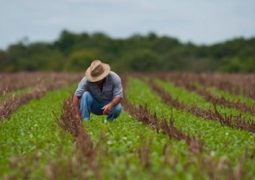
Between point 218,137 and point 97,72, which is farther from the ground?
point 97,72

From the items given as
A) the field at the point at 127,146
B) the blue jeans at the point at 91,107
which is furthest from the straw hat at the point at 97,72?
the field at the point at 127,146

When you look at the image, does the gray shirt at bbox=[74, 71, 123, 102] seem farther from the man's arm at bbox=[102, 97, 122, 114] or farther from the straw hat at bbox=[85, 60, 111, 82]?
the straw hat at bbox=[85, 60, 111, 82]

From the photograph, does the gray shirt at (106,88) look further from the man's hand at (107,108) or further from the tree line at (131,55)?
the tree line at (131,55)

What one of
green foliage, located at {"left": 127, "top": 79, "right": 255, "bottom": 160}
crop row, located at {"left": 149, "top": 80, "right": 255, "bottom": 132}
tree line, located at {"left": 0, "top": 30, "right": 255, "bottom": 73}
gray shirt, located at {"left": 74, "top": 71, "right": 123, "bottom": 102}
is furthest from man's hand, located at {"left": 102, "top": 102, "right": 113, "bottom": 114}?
tree line, located at {"left": 0, "top": 30, "right": 255, "bottom": 73}

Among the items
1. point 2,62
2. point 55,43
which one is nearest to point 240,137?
point 2,62

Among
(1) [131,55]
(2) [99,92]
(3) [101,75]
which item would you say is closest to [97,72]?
(3) [101,75]

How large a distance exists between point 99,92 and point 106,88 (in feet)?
0.65

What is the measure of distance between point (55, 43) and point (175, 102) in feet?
292

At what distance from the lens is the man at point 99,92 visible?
11.9m

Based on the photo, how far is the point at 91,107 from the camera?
41.3 feet

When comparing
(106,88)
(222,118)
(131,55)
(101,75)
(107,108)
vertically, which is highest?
(101,75)

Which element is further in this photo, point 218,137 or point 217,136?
point 217,136

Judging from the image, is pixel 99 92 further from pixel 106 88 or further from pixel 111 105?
pixel 111 105

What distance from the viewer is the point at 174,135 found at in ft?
31.8
